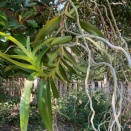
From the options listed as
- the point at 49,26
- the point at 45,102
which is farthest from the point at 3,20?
the point at 45,102

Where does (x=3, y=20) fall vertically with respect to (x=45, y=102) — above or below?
above

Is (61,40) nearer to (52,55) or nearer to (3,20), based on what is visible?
(52,55)

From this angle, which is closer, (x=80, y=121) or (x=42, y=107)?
(x=42, y=107)

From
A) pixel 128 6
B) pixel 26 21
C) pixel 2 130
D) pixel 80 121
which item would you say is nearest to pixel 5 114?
pixel 2 130

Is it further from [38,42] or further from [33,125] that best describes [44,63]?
[33,125]

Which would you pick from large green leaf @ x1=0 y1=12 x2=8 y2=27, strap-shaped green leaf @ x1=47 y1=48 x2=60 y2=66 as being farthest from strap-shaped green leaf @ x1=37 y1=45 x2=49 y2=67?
large green leaf @ x1=0 y1=12 x2=8 y2=27

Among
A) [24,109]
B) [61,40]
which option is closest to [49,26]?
[61,40]

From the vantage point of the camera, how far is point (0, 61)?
0.51m

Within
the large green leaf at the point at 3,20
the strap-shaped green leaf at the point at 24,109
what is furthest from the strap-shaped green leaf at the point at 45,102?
the large green leaf at the point at 3,20

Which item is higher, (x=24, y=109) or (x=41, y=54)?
(x=41, y=54)

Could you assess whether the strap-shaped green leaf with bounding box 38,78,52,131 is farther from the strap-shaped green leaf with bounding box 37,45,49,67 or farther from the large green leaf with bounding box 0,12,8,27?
the large green leaf with bounding box 0,12,8,27

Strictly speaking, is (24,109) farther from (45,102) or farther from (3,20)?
(3,20)

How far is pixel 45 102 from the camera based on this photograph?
0.48 m

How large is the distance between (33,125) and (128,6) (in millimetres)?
1725
